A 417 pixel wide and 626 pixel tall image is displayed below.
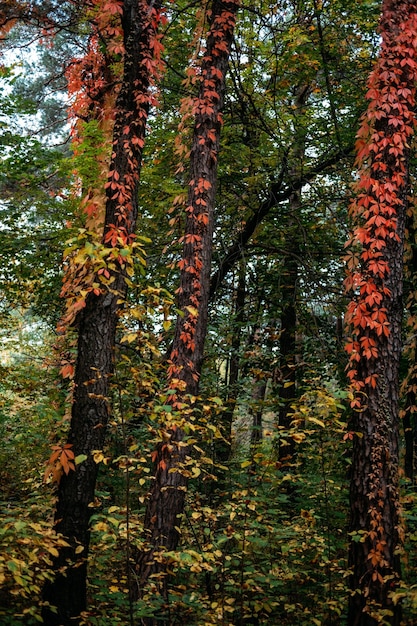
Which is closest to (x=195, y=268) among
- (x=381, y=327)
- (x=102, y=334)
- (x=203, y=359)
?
(x=203, y=359)

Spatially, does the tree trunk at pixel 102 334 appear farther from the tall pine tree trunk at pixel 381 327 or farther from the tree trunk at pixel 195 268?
the tall pine tree trunk at pixel 381 327

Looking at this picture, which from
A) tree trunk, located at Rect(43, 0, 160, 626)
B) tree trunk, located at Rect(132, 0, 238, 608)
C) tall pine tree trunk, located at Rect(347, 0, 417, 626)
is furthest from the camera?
tree trunk, located at Rect(132, 0, 238, 608)

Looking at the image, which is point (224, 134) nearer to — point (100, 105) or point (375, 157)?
point (100, 105)

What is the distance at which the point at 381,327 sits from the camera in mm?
Answer: 5266

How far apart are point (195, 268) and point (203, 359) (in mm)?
1473

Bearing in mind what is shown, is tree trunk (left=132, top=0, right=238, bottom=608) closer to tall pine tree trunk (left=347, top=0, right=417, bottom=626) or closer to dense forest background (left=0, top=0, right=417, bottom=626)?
dense forest background (left=0, top=0, right=417, bottom=626)

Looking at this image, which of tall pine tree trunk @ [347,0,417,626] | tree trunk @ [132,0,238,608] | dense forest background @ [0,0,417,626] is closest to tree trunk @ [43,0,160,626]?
dense forest background @ [0,0,417,626]

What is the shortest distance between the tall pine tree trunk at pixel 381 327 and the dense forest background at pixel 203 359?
2 centimetres

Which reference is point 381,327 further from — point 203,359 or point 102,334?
point 203,359

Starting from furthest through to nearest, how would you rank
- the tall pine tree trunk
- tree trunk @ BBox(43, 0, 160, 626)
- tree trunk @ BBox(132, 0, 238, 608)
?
tree trunk @ BBox(132, 0, 238, 608)
the tall pine tree trunk
tree trunk @ BBox(43, 0, 160, 626)

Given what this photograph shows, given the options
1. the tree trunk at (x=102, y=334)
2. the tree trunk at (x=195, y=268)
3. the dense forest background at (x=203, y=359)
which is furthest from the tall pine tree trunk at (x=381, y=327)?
the tree trunk at (x=102, y=334)

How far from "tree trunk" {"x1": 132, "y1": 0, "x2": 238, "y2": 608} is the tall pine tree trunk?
1.74m

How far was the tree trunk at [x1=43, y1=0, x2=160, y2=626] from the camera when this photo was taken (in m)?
4.59

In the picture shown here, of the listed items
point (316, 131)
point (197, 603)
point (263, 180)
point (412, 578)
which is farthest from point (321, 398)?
point (316, 131)
